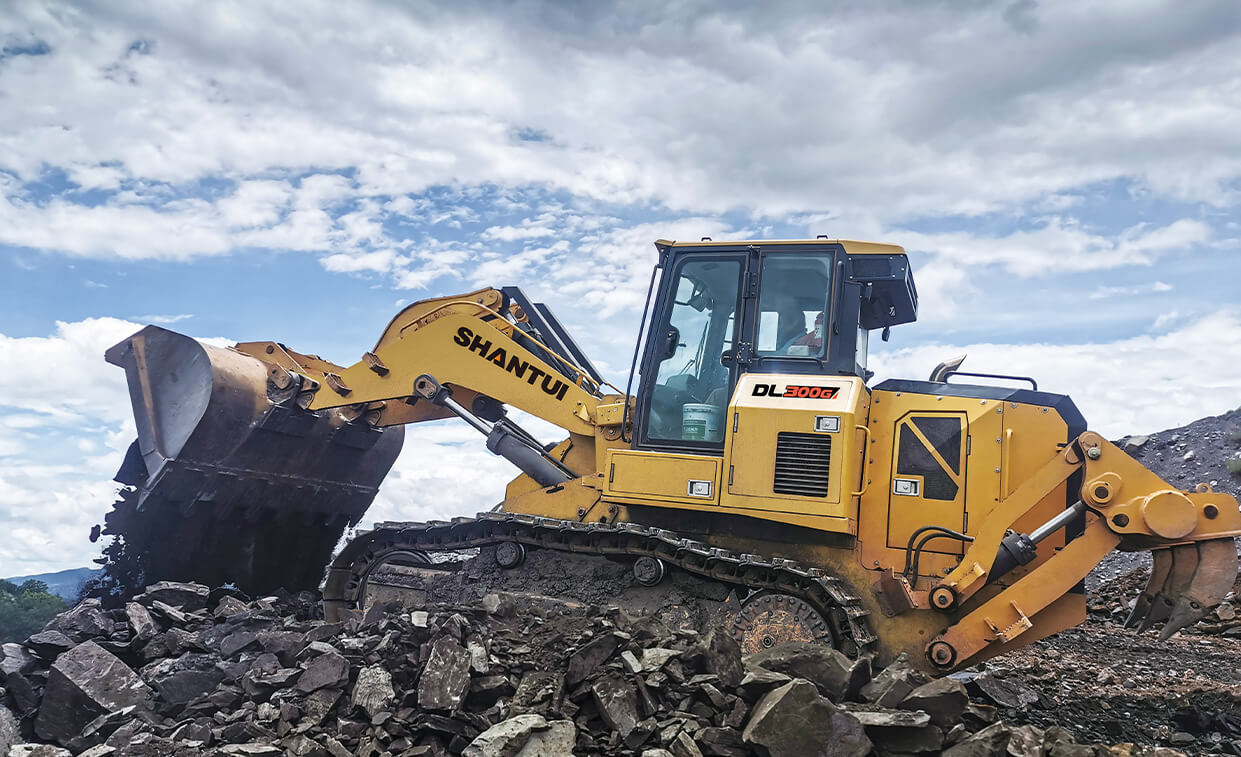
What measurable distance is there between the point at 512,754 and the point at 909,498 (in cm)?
369

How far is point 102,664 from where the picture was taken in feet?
22.2

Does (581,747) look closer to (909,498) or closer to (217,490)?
(909,498)

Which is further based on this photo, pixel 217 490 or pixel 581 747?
pixel 217 490

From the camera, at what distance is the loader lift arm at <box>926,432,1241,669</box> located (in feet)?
21.7

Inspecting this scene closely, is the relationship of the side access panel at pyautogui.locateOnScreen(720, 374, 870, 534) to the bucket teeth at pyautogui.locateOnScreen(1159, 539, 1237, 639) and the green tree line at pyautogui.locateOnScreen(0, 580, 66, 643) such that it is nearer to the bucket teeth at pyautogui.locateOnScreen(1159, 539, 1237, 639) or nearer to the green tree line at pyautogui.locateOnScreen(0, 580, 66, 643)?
the bucket teeth at pyautogui.locateOnScreen(1159, 539, 1237, 639)

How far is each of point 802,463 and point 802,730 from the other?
2.47 meters

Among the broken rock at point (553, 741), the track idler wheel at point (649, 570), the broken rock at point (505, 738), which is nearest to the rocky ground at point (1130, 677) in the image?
the track idler wheel at point (649, 570)

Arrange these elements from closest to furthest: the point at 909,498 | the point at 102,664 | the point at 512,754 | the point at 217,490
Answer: the point at 512,754
the point at 102,664
the point at 909,498
the point at 217,490

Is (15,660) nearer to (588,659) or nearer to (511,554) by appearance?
(511,554)

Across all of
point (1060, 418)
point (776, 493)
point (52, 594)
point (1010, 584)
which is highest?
point (1060, 418)

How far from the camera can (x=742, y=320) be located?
7461 mm

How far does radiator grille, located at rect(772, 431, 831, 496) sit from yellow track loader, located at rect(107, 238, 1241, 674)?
0.02m

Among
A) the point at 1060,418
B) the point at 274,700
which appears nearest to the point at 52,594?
the point at 274,700

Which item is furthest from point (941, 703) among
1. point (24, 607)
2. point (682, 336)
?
point (24, 607)
